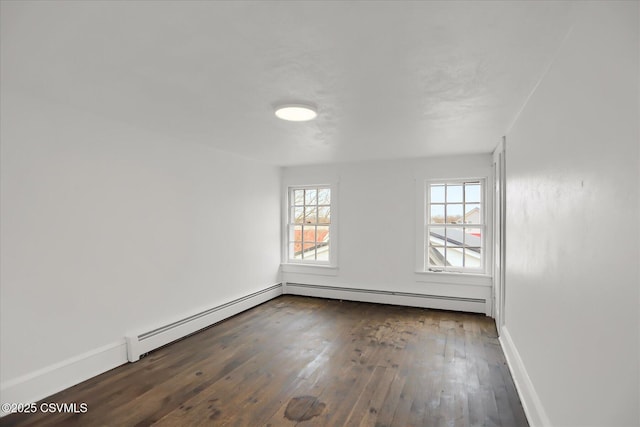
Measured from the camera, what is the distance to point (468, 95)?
101 inches

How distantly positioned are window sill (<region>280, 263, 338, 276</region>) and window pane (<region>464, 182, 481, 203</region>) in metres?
2.45

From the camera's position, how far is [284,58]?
1973mm

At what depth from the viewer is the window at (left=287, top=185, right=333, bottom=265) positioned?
620 cm

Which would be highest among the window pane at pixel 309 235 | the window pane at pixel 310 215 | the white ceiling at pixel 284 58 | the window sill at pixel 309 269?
the white ceiling at pixel 284 58

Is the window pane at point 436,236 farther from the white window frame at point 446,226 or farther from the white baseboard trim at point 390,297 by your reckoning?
the white baseboard trim at point 390,297

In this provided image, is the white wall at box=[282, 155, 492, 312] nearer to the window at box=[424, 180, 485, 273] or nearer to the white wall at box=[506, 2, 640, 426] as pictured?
the window at box=[424, 180, 485, 273]

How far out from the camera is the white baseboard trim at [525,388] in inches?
83.4

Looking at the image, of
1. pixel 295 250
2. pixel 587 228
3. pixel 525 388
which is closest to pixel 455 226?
pixel 295 250

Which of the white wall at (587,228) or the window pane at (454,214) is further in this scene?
the window pane at (454,214)

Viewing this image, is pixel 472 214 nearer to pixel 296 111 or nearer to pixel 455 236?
pixel 455 236

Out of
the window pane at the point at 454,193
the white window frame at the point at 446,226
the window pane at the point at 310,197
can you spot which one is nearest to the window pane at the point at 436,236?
the white window frame at the point at 446,226

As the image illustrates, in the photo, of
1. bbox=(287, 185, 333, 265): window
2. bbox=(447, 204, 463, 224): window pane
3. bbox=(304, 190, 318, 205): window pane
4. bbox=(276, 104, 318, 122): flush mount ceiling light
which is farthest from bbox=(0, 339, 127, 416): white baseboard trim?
bbox=(447, 204, 463, 224): window pane

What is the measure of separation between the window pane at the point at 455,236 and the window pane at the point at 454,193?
444 mm

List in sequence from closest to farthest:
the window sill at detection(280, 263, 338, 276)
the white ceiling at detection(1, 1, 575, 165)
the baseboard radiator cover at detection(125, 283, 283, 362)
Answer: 1. the white ceiling at detection(1, 1, 575, 165)
2. the baseboard radiator cover at detection(125, 283, 283, 362)
3. the window sill at detection(280, 263, 338, 276)
